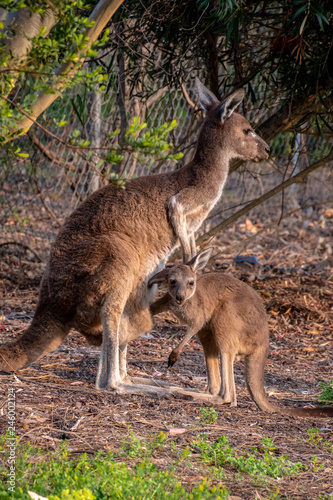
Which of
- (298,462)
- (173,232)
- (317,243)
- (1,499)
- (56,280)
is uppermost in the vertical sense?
(317,243)

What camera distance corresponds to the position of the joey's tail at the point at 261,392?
3838mm

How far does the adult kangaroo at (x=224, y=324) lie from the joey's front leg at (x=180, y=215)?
147 mm

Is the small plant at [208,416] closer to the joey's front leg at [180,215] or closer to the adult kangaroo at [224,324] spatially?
the adult kangaroo at [224,324]

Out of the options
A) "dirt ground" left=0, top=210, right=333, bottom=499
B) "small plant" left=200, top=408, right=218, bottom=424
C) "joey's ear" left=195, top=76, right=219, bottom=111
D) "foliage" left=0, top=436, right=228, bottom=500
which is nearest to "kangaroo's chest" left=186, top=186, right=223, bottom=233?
"joey's ear" left=195, top=76, right=219, bottom=111

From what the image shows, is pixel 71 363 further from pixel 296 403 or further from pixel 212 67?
pixel 212 67

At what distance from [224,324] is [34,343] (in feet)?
4.19

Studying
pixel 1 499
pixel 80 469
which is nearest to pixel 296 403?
pixel 80 469

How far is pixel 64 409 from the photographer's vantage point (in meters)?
3.41

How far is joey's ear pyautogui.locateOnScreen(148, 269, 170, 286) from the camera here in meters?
4.25

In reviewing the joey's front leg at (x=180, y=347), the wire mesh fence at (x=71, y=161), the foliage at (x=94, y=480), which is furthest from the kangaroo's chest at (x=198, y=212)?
the foliage at (x=94, y=480)

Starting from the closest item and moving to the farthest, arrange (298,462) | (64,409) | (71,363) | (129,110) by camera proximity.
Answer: (298,462)
(64,409)
(71,363)
(129,110)

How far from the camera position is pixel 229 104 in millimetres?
4578

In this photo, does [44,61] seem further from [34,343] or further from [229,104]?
[229,104]

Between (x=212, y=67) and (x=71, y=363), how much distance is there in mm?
3048
